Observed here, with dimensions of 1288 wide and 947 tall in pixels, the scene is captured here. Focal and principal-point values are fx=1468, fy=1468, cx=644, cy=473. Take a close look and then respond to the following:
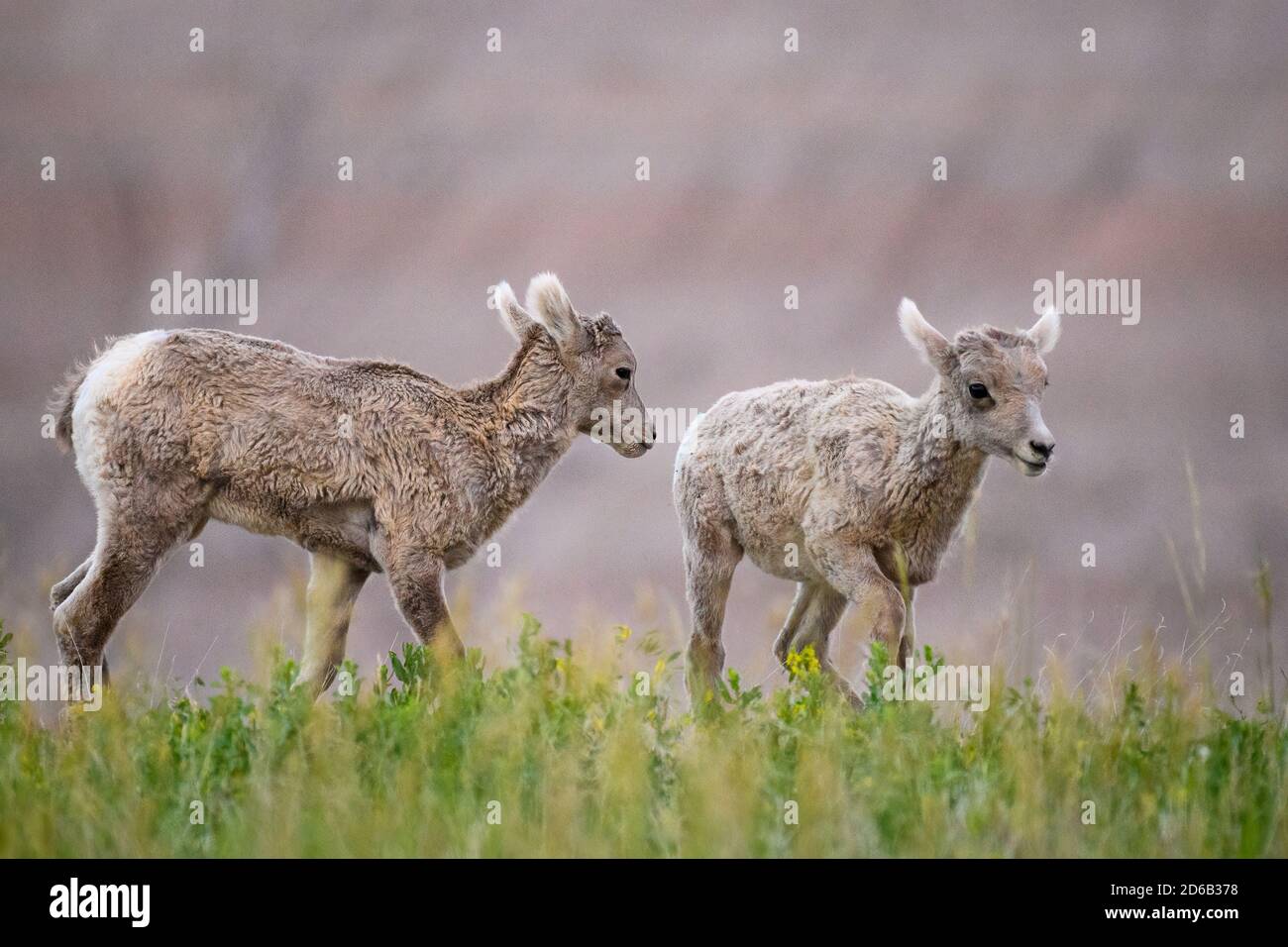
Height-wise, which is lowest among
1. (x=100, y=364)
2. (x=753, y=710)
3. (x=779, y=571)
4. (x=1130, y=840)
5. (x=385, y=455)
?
(x=1130, y=840)

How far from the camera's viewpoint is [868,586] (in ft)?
30.6

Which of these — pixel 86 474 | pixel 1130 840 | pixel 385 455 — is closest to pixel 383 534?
pixel 385 455

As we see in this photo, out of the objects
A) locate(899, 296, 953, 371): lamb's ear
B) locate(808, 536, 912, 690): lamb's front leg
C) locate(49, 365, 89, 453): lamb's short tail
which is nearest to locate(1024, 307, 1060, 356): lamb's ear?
locate(899, 296, 953, 371): lamb's ear

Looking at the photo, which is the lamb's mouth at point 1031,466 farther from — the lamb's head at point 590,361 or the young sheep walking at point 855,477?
the lamb's head at point 590,361

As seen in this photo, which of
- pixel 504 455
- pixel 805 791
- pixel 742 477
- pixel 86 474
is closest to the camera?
pixel 805 791

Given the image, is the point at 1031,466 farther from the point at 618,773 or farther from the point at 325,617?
the point at 325,617

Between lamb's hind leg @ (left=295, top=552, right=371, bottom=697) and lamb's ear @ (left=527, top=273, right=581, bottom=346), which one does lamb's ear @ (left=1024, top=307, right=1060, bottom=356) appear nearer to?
lamb's ear @ (left=527, top=273, right=581, bottom=346)

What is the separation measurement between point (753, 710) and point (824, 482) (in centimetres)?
232

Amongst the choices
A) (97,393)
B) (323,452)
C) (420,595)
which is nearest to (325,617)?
(420,595)

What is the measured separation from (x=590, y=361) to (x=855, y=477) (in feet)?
6.34

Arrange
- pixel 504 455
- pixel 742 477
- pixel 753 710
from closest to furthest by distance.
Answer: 1. pixel 753 710
2. pixel 504 455
3. pixel 742 477

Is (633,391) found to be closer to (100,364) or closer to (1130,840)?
(100,364)

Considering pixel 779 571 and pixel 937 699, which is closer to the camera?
pixel 937 699

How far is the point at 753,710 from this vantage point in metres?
7.98
